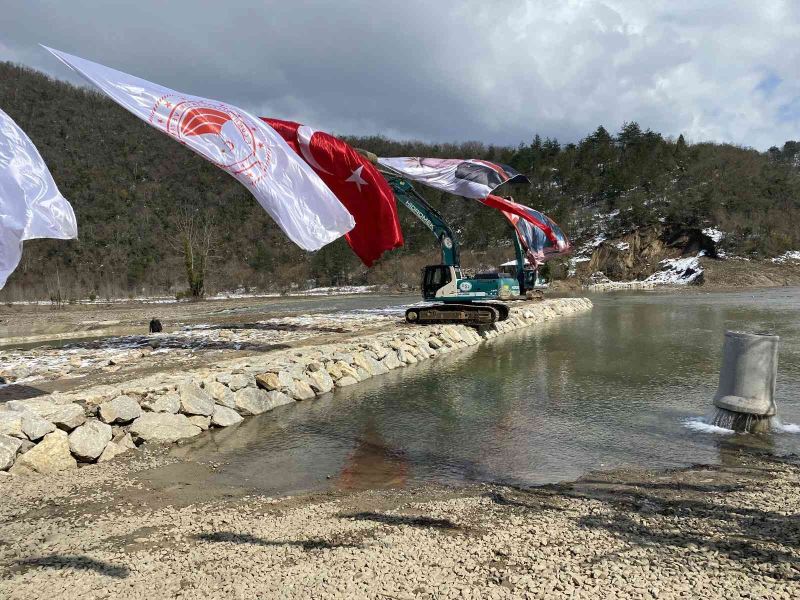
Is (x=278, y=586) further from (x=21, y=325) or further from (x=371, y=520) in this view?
(x=21, y=325)

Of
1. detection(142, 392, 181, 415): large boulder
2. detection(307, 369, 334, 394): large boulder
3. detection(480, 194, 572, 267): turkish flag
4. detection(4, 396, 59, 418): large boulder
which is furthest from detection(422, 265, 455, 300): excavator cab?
detection(4, 396, 59, 418): large boulder

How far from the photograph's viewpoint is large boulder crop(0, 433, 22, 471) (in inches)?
258

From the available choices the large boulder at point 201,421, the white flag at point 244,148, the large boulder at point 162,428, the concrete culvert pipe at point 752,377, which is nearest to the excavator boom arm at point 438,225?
the white flag at point 244,148

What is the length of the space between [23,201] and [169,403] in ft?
13.5

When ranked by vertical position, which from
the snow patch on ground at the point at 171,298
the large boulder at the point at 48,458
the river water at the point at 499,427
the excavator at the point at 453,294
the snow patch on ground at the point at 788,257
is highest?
the snow patch on ground at the point at 788,257

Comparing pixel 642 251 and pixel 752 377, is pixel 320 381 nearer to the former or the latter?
pixel 752 377

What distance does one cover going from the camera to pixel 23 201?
5488mm

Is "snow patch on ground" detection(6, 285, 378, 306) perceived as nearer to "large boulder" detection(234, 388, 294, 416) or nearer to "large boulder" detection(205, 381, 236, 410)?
"large boulder" detection(234, 388, 294, 416)

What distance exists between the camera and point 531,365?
14.4m

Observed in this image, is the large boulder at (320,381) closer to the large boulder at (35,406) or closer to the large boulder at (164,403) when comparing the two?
the large boulder at (164,403)

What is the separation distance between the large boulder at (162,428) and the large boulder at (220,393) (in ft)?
2.65

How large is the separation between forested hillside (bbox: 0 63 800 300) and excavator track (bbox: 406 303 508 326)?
3928 cm

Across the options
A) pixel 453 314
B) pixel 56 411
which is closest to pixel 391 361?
pixel 453 314

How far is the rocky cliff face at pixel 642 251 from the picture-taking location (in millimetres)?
68875
